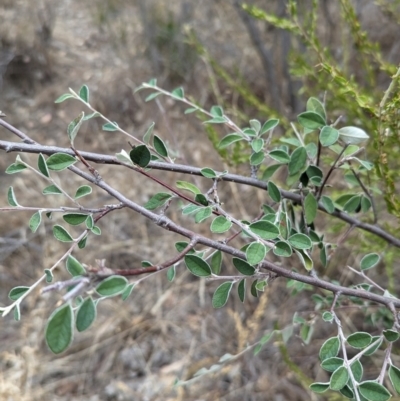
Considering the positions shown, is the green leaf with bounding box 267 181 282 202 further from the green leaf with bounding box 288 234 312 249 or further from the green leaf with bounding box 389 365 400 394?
the green leaf with bounding box 389 365 400 394

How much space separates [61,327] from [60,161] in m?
0.21

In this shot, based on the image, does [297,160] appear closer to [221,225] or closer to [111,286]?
[221,225]

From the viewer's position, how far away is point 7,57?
9.21 feet

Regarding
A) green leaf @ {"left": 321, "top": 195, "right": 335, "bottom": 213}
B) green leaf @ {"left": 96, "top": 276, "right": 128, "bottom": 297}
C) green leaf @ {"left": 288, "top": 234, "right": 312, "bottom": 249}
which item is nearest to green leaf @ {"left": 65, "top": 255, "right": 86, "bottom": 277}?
green leaf @ {"left": 96, "top": 276, "right": 128, "bottom": 297}

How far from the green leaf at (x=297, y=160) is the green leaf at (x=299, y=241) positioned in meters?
0.11

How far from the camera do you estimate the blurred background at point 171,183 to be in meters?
1.00

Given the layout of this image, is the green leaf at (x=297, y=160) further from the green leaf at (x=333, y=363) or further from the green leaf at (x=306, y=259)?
Answer: the green leaf at (x=333, y=363)

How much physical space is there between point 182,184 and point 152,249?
1.31m

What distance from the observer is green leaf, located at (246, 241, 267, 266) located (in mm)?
375

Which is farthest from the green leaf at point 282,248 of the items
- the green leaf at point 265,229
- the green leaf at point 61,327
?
the green leaf at point 61,327

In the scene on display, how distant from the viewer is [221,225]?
417 millimetres

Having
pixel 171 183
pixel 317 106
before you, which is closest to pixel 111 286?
pixel 317 106

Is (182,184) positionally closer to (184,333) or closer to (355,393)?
(355,393)

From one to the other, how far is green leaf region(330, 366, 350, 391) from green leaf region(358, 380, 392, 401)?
0.6 inches
